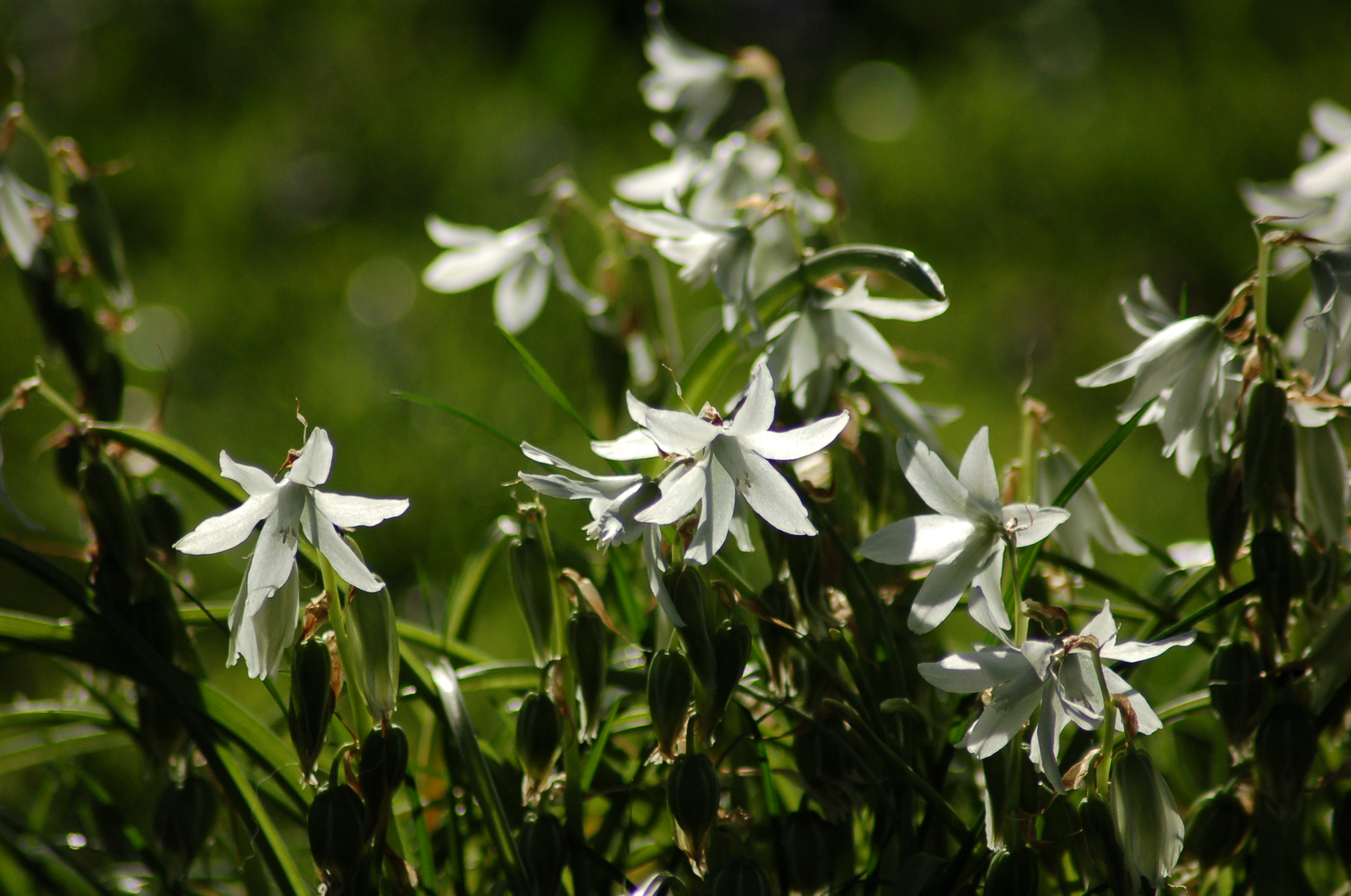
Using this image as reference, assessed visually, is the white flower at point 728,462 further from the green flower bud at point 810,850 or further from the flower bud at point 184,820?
the flower bud at point 184,820

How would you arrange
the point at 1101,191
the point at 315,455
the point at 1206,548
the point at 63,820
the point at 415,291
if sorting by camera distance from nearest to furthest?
the point at 315,455 < the point at 1206,548 < the point at 63,820 < the point at 415,291 < the point at 1101,191

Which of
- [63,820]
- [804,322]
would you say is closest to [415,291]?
[63,820]

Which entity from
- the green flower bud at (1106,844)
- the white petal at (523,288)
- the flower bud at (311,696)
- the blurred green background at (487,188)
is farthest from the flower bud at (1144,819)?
the blurred green background at (487,188)

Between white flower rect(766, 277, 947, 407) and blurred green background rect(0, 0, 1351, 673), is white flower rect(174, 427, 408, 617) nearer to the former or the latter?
white flower rect(766, 277, 947, 407)

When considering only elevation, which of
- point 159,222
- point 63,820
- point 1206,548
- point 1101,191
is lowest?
point 1206,548

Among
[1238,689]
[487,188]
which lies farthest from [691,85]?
[487,188]

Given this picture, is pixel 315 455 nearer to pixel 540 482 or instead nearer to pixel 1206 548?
pixel 540 482
